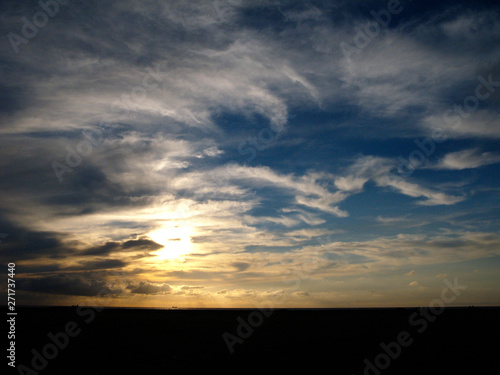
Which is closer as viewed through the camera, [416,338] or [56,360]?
[56,360]

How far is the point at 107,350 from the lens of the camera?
32688 millimetres

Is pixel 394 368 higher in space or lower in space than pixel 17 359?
lower

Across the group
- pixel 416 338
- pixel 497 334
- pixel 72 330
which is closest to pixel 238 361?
pixel 416 338

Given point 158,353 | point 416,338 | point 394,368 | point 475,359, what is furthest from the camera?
point 416,338

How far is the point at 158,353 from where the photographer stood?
3116 cm

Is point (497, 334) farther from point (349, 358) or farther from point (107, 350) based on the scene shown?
point (107, 350)

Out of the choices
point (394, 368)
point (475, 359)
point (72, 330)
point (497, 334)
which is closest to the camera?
point (394, 368)

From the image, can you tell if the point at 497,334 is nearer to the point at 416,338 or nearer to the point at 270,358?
the point at 416,338

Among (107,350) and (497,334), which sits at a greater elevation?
(107,350)

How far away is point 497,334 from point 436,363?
23.0 meters

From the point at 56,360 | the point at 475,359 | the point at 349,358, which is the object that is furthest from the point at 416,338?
the point at 56,360

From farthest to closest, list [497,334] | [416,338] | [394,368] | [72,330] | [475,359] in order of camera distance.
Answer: [72,330] → [497,334] → [416,338] → [475,359] → [394,368]

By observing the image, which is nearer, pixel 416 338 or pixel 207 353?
pixel 207 353

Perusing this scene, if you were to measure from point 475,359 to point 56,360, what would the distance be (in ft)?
122
